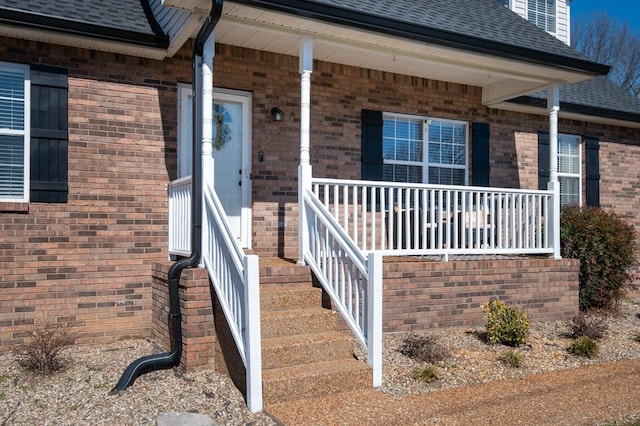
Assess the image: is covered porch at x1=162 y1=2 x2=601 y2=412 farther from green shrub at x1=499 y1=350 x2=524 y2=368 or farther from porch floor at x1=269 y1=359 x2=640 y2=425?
green shrub at x1=499 y1=350 x2=524 y2=368

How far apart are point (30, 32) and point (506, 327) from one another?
6137mm

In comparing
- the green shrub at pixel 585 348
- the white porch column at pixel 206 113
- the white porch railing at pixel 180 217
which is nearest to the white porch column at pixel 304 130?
the white porch column at pixel 206 113

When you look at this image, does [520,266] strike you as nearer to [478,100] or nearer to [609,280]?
[609,280]

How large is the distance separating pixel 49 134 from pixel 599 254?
298 inches

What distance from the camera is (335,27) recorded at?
651 cm

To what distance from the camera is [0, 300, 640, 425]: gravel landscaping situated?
4.64 meters

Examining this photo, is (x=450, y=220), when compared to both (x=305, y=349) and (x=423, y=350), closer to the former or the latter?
(x=423, y=350)

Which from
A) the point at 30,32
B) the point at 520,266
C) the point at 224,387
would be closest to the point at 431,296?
the point at 520,266

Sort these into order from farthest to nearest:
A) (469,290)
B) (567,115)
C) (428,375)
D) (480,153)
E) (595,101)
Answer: (595,101) < (567,115) < (480,153) < (469,290) < (428,375)

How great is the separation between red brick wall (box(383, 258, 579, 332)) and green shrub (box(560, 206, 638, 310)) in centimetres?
50

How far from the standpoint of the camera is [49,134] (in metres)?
6.42

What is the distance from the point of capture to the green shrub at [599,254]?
857 centimetres

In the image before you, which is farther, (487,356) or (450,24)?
(450,24)

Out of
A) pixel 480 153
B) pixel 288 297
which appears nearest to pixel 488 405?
pixel 288 297
